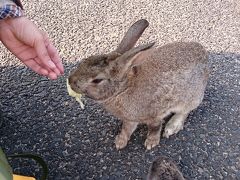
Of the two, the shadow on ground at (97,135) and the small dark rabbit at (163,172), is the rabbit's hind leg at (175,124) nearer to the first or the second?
the shadow on ground at (97,135)

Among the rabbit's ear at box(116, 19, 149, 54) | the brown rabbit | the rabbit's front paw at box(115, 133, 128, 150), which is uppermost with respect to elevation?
the rabbit's ear at box(116, 19, 149, 54)

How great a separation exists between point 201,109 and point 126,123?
51 centimetres

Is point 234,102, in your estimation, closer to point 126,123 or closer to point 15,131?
point 126,123

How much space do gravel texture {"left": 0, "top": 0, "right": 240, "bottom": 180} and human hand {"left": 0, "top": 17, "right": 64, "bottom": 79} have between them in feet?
1.14

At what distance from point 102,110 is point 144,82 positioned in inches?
17.6

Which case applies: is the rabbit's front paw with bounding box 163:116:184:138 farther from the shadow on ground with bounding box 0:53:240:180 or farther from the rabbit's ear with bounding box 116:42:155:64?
A: the rabbit's ear with bounding box 116:42:155:64

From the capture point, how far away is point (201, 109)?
8.06 ft

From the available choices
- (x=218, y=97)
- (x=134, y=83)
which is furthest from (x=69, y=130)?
(x=218, y=97)

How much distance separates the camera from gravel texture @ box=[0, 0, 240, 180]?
216 cm

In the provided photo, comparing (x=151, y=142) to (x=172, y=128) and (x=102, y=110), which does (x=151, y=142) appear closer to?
(x=172, y=128)

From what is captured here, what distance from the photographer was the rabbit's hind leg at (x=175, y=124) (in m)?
2.29

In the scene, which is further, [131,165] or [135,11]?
[135,11]

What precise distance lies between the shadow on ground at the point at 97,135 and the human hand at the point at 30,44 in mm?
334

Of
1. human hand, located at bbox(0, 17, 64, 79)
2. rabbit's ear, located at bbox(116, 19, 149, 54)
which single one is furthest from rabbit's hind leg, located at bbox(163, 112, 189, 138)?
human hand, located at bbox(0, 17, 64, 79)
